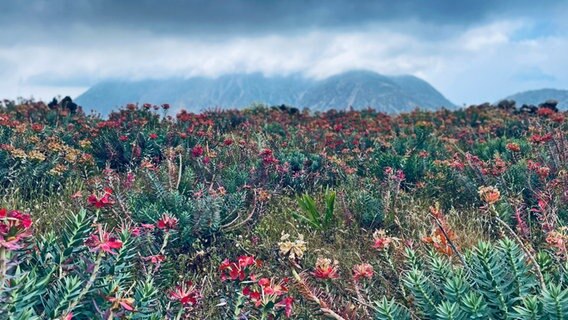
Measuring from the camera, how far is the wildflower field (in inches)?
75.5

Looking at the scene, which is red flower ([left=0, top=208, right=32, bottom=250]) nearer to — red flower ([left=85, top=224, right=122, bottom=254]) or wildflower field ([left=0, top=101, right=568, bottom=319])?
wildflower field ([left=0, top=101, right=568, bottom=319])

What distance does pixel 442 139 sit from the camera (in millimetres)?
6789

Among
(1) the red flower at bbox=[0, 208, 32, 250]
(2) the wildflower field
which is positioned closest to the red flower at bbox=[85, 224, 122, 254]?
(2) the wildflower field

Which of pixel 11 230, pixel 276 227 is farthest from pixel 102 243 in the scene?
pixel 276 227

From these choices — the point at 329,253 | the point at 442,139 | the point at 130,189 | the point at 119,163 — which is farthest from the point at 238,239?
the point at 442,139

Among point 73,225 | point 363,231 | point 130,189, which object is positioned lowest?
point 363,231

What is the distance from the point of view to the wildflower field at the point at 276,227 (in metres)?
1.92

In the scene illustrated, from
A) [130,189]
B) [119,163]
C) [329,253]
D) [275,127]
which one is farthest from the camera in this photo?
[275,127]

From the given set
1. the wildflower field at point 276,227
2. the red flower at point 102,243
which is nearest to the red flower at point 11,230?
the wildflower field at point 276,227

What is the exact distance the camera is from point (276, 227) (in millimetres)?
3775

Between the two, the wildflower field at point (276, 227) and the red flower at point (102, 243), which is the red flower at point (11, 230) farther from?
the red flower at point (102, 243)

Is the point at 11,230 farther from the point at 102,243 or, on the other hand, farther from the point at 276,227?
the point at 276,227

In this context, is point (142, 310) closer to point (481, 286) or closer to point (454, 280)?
point (454, 280)

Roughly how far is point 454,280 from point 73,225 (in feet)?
5.07
